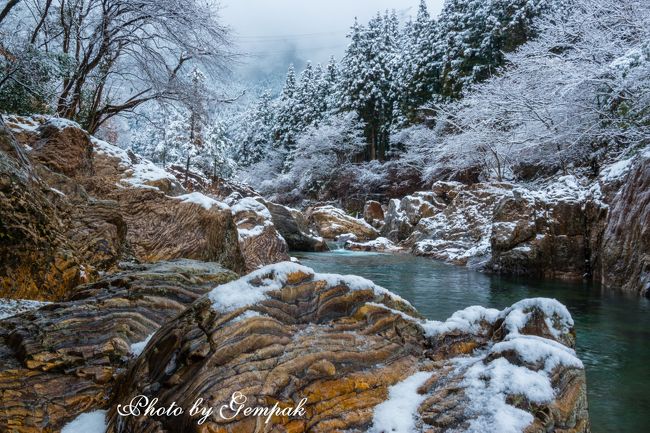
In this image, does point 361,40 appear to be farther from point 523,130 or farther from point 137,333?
point 137,333

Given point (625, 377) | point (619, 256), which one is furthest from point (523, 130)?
point (625, 377)

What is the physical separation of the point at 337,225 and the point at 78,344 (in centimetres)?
1859

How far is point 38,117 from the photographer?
20.7 ft

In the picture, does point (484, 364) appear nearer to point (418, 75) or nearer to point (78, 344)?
point (78, 344)

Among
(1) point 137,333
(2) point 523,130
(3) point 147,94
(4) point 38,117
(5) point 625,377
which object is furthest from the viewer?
(2) point 523,130

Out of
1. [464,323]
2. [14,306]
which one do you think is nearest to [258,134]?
[14,306]

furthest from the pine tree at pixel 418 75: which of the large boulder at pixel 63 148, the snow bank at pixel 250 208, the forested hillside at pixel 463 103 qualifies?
the large boulder at pixel 63 148

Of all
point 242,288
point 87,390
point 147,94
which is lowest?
point 87,390

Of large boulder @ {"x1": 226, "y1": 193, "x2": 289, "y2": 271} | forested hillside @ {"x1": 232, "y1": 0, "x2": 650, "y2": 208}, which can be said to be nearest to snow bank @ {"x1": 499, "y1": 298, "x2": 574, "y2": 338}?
large boulder @ {"x1": 226, "y1": 193, "x2": 289, "y2": 271}

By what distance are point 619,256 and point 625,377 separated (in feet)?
19.3

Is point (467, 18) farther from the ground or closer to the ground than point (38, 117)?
farther from the ground

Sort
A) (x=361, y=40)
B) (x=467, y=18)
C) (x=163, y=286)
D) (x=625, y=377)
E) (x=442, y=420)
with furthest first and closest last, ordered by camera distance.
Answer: (x=361, y=40) < (x=467, y=18) < (x=625, y=377) < (x=163, y=286) < (x=442, y=420)

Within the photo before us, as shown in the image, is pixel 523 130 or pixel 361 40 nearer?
pixel 523 130

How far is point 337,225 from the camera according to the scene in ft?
68.5
